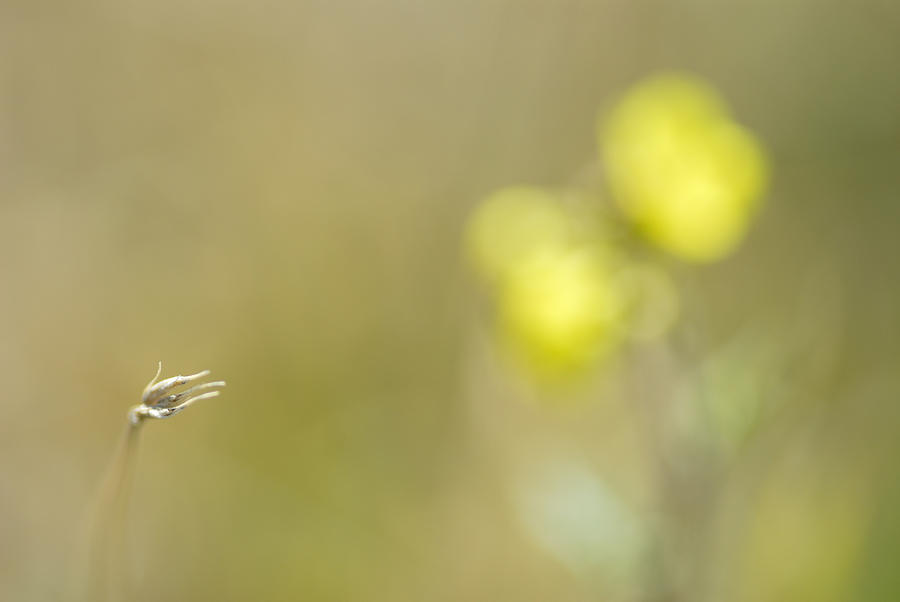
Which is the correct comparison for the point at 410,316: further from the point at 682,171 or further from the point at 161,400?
the point at 161,400

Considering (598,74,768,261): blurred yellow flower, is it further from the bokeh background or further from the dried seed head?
the dried seed head

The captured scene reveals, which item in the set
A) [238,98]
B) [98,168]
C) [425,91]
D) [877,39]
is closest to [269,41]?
[238,98]

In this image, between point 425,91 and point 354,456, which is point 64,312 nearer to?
point 354,456

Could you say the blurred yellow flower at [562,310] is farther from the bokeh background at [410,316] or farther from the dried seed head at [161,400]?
the dried seed head at [161,400]

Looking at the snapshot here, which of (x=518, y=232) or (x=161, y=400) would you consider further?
(x=518, y=232)

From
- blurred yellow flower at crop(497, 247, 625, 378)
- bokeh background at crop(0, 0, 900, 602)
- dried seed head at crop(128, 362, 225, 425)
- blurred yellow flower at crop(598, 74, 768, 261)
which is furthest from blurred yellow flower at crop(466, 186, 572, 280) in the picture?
dried seed head at crop(128, 362, 225, 425)

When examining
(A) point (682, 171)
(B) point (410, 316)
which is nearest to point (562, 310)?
(A) point (682, 171)
